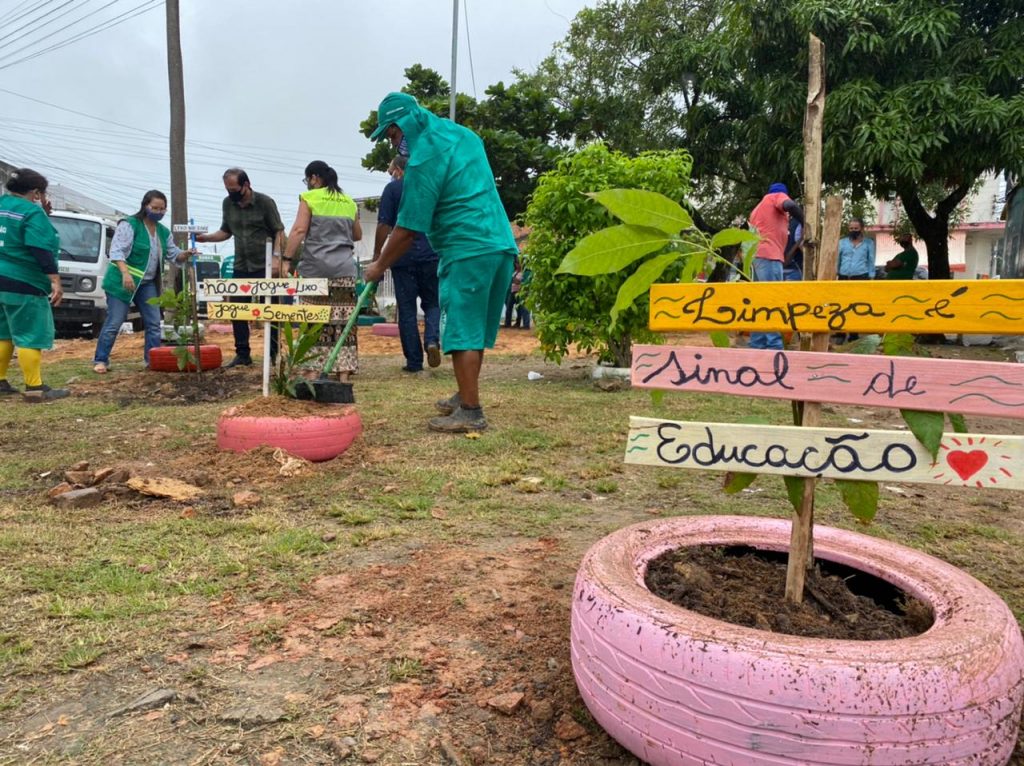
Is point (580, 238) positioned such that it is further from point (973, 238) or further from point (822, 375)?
point (973, 238)

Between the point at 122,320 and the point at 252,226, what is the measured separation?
1888mm

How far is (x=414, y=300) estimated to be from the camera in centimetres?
666

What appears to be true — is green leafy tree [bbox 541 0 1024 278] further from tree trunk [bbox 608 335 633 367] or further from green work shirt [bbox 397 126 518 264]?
green work shirt [bbox 397 126 518 264]

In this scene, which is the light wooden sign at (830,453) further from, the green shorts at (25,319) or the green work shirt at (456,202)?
the green shorts at (25,319)

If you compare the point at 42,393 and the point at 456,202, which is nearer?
the point at 456,202

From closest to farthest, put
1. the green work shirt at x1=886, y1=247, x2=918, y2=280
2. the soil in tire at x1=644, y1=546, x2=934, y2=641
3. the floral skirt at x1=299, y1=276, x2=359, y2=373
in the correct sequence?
1. the soil in tire at x1=644, y1=546, x2=934, y2=641
2. the floral skirt at x1=299, y1=276, x2=359, y2=373
3. the green work shirt at x1=886, y1=247, x2=918, y2=280

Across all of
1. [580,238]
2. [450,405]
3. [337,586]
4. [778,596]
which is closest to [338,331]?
[450,405]

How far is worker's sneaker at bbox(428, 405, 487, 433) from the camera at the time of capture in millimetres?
4176

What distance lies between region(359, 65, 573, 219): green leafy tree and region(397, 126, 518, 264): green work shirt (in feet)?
46.9

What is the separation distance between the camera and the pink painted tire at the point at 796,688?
1.12m

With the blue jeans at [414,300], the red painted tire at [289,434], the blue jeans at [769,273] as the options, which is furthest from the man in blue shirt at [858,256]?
the red painted tire at [289,434]

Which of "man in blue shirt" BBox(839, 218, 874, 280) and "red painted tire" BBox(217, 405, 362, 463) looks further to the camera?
"man in blue shirt" BBox(839, 218, 874, 280)

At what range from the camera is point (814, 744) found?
3.68 feet

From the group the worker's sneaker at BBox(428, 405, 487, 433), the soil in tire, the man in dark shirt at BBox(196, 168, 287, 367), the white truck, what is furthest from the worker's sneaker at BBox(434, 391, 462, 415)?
the white truck
